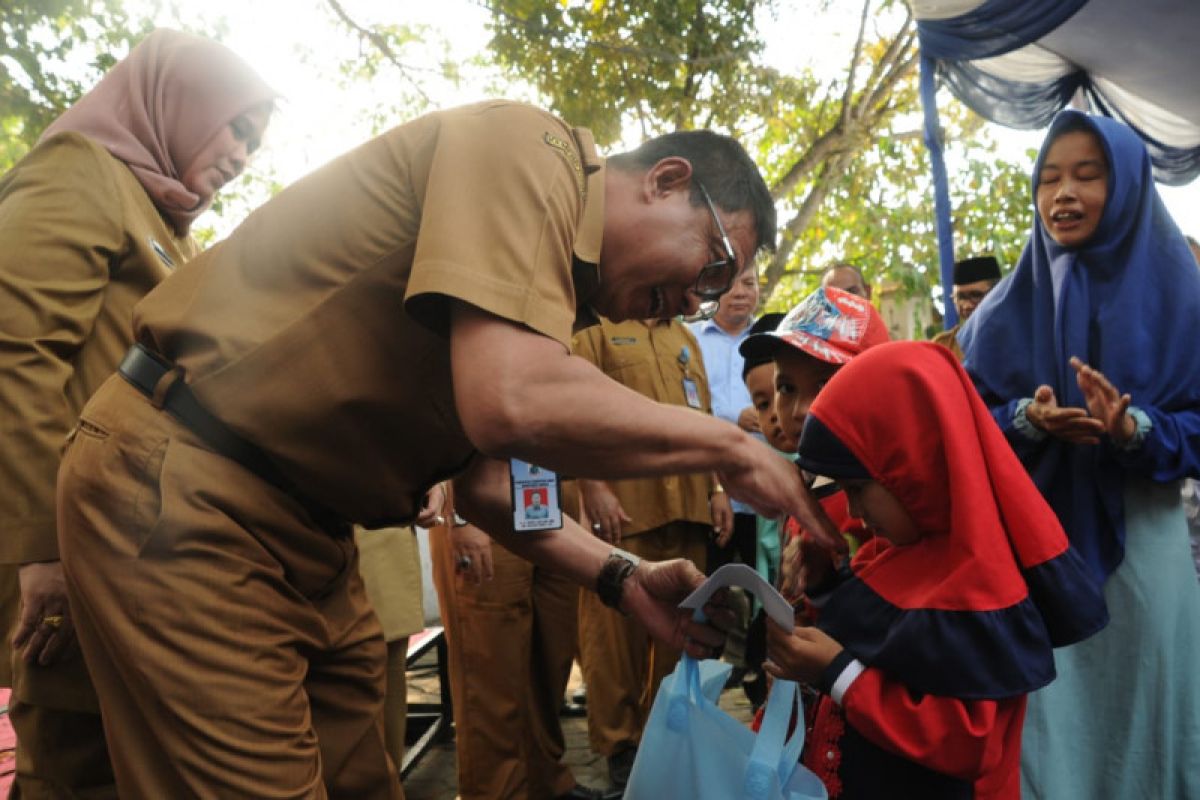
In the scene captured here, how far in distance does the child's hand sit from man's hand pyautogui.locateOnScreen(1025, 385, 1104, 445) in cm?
123

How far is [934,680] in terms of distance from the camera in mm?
1733

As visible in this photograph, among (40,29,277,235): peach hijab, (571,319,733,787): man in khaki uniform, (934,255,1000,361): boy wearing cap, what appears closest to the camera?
(40,29,277,235): peach hijab

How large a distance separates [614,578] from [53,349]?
1.29 meters

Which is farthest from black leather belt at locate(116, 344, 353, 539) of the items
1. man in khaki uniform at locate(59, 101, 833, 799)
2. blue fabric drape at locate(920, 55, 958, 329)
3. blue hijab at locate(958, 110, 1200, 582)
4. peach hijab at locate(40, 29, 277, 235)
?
blue fabric drape at locate(920, 55, 958, 329)

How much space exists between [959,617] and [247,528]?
1.26 m

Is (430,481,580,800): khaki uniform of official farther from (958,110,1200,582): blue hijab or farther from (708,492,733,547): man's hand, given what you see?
(958,110,1200,582): blue hijab

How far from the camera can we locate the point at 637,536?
4113mm

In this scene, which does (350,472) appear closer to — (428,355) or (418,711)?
(428,355)

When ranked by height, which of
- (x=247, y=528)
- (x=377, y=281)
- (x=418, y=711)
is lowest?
(x=418, y=711)

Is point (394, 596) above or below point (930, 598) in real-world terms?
below

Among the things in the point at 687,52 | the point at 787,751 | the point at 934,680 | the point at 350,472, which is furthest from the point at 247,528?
the point at 687,52

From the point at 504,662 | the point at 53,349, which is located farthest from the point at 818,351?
the point at 504,662

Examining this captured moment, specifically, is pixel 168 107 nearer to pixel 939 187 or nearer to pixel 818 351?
pixel 818 351

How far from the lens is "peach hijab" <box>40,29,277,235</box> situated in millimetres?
2336
